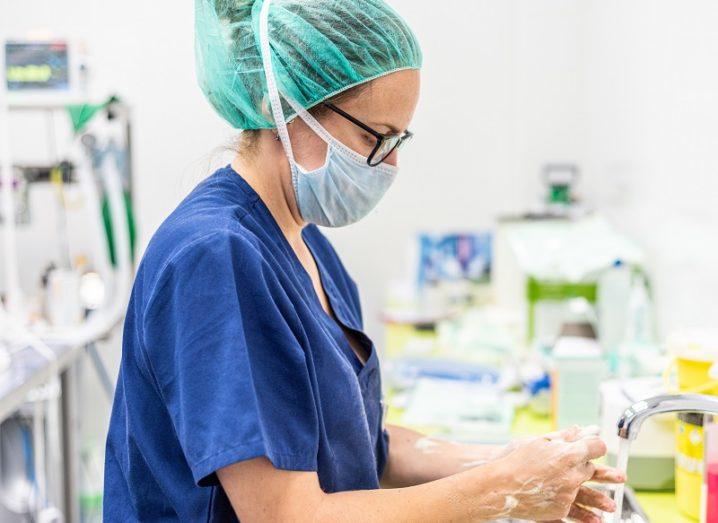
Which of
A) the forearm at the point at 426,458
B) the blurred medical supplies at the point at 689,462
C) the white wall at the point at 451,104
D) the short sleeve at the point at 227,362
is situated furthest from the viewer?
the white wall at the point at 451,104

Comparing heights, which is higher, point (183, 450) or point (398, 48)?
point (398, 48)

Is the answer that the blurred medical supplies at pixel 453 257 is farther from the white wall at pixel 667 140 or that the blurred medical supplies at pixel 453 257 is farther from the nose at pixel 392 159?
the nose at pixel 392 159

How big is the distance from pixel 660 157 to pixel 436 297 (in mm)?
1064

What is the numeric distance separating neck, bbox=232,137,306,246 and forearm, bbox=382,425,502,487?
498 mm

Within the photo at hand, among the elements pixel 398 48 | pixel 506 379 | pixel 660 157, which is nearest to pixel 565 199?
pixel 660 157

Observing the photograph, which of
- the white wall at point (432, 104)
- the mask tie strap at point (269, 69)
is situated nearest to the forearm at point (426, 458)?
the mask tie strap at point (269, 69)

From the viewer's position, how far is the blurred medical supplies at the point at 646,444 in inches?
57.4

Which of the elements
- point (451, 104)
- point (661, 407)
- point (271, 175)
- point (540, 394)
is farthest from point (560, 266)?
point (451, 104)

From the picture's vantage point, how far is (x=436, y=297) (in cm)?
316

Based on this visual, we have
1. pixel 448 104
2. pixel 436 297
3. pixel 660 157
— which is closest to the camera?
pixel 660 157

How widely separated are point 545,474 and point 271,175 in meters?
0.56

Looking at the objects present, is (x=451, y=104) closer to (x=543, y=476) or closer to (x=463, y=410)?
(x=463, y=410)

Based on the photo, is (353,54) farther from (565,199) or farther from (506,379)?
(565,199)

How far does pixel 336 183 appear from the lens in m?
1.19
